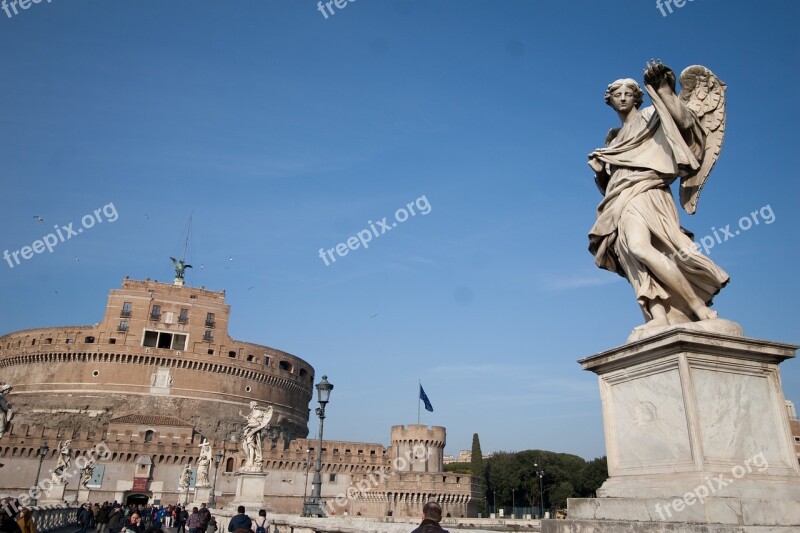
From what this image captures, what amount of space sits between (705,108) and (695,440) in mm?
2342

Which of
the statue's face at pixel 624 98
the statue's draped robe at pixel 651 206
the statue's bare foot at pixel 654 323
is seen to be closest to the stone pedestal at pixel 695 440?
the statue's bare foot at pixel 654 323

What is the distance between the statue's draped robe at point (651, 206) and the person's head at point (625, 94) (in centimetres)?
16

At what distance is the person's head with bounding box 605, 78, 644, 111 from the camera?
4422 millimetres

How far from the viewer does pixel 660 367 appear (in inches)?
135

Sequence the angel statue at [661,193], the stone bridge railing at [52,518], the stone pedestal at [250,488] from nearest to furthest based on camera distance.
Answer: the angel statue at [661,193], the stone bridge railing at [52,518], the stone pedestal at [250,488]

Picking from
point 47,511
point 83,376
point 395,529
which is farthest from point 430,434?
point 395,529

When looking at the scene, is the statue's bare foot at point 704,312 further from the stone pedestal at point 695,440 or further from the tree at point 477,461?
the tree at point 477,461

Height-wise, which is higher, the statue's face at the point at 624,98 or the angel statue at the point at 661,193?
the statue's face at the point at 624,98

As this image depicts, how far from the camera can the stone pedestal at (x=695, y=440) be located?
2.97 meters

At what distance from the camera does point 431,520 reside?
3570mm

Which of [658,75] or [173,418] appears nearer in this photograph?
[658,75]

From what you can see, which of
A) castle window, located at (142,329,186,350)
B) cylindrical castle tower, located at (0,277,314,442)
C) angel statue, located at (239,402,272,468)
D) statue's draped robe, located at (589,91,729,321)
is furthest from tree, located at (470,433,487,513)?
statue's draped robe, located at (589,91,729,321)

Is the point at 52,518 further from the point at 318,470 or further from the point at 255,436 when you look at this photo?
the point at 318,470

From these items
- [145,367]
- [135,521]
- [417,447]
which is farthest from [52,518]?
[145,367]
